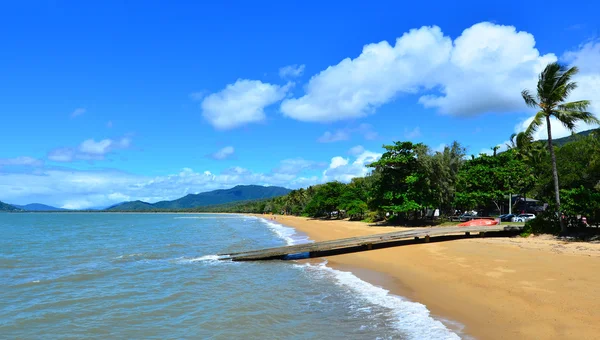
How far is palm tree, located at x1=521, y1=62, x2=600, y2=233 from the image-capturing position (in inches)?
845

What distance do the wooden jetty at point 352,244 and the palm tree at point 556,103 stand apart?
5.26 meters

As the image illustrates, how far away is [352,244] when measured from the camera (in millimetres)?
23672

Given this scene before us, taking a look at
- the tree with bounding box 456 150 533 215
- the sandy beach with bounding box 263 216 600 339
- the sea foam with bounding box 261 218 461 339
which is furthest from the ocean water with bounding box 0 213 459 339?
the tree with bounding box 456 150 533 215

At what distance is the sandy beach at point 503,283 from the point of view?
8.32 meters

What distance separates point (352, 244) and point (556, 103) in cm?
1469

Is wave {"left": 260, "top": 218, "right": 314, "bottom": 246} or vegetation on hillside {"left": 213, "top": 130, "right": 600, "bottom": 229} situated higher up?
vegetation on hillside {"left": 213, "top": 130, "right": 600, "bottom": 229}

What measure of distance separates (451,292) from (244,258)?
12.5m

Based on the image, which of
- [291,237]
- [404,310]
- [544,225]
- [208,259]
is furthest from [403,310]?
[291,237]

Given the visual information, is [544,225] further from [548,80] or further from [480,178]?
[480,178]

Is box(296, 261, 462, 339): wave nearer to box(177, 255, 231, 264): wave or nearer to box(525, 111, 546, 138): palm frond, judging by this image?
box(177, 255, 231, 264): wave

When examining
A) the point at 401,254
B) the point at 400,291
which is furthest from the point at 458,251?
the point at 400,291

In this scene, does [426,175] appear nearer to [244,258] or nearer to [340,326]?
[244,258]

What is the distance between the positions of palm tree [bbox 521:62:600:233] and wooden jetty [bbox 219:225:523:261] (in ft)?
17.3

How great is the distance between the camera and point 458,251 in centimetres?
1973
